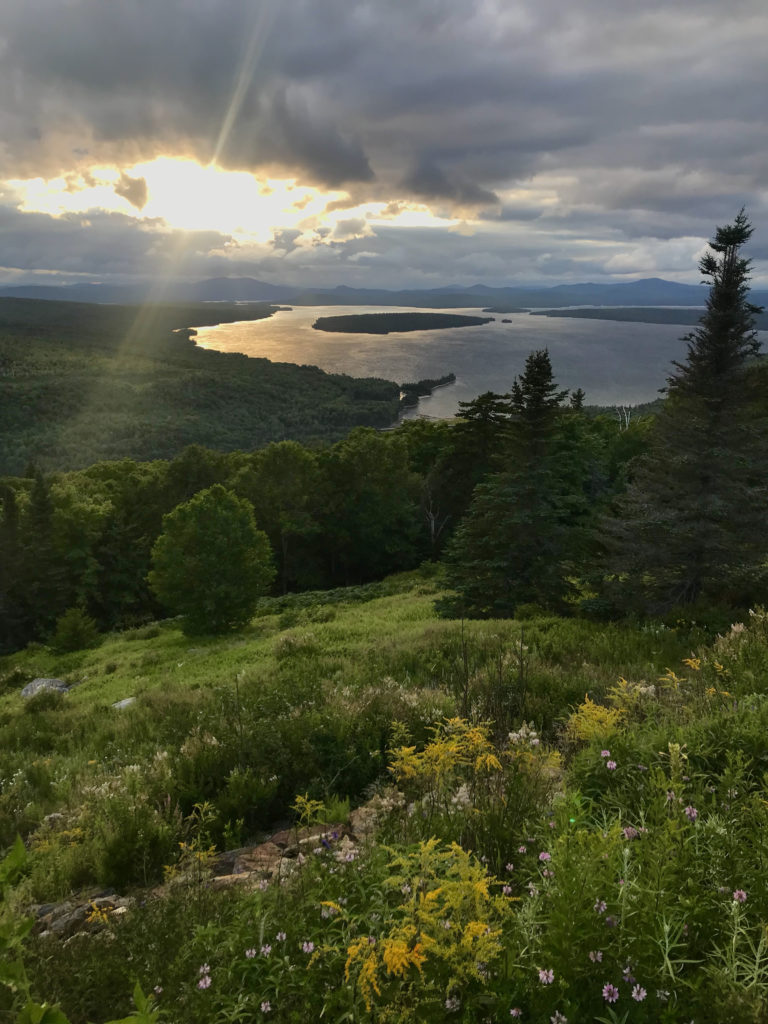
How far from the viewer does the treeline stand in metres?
37.9

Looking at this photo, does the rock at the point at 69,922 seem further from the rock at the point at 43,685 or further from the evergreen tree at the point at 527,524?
the rock at the point at 43,685

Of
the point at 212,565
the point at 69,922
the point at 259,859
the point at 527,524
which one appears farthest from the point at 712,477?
the point at 212,565

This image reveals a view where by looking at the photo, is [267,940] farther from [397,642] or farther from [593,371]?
[593,371]

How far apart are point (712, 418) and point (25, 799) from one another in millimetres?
14847

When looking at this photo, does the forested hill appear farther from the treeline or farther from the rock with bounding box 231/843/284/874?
the rock with bounding box 231/843/284/874

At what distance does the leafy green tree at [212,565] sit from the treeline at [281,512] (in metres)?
11.3

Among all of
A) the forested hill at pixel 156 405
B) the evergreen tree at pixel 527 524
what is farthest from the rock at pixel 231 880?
the forested hill at pixel 156 405

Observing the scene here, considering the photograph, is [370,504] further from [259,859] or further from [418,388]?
[418,388]

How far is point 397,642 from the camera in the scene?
39.2 ft

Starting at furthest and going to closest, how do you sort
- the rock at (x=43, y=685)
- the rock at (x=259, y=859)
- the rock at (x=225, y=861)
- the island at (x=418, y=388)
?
the island at (x=418, y=388), the rock at (x=43, y=685), the rock at (x=225, y=861), the rock at (x=259, y=859)

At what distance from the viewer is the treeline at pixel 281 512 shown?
37.9 meters

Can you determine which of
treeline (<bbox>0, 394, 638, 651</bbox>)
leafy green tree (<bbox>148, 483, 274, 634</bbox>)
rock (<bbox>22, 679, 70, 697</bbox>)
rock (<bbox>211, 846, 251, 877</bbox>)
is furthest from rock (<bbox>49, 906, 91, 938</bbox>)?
treeline (<bbox>0, 394, 638, 651</bbox>)

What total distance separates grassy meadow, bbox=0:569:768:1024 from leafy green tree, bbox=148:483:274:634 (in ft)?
55.3

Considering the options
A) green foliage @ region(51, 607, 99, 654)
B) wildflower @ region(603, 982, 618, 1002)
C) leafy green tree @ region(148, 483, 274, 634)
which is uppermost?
wildflower @ region(603, 982, 618, 1002)
